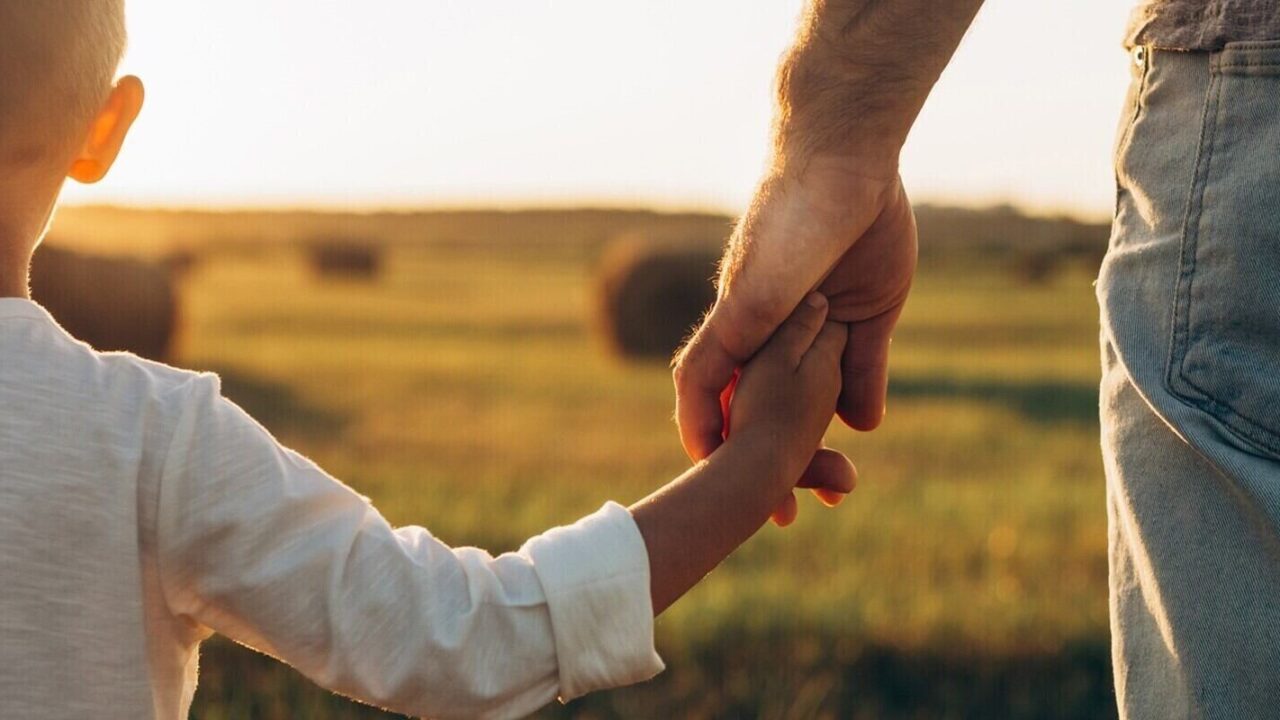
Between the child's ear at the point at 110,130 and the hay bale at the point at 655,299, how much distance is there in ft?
45.4

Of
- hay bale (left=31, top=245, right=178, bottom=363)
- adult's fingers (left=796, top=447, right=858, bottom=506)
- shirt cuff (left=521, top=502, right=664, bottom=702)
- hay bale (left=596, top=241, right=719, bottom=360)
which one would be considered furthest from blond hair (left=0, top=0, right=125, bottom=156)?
hay bale (left=596, top=241, right=719, bottom=360)

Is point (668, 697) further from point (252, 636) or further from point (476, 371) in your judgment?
point (476, 371)

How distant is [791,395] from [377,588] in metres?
0.66

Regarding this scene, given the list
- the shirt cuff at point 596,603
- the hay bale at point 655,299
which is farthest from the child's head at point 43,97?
the hay bale at point 655,299

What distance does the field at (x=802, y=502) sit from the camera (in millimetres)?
3688

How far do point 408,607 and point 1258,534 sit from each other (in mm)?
856

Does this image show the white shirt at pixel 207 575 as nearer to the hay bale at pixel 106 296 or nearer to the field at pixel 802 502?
the field at pixel 802 502

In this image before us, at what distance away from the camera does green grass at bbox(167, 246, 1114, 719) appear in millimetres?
3686

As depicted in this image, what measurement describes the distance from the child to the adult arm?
1.68 feet

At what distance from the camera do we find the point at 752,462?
1.70 meters

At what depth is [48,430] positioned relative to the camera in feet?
4.38

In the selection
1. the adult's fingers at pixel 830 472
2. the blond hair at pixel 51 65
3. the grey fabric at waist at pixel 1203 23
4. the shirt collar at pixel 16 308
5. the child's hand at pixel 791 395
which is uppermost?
the grey fabric at waist at pixel 1203 23

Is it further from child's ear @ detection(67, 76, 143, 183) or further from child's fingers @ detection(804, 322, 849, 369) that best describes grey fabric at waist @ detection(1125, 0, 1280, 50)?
child's ear @ detection(67, 76, 143, 183)

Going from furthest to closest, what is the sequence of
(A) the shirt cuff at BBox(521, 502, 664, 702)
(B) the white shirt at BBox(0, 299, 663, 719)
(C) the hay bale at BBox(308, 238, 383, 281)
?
1. (C) the hay bale at BBox(308, 238, 383, 281)
2. (A) the shirt cuff at BBox(521, 502, 664, 702)
3. (B) the white shirt at BBox(0, 299, 663, 719)
